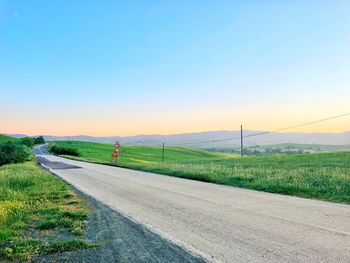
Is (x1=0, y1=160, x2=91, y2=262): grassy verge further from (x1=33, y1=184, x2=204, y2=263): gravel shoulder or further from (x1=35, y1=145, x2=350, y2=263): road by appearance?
(x1=35, y1=145, x2=350, y2=263): road

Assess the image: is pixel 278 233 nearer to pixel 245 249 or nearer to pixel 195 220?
pixel 245 249

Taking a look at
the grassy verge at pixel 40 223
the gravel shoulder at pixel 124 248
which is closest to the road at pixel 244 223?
the gravel shoulder at pixel 124 248

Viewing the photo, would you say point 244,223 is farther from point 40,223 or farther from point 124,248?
point 40,223

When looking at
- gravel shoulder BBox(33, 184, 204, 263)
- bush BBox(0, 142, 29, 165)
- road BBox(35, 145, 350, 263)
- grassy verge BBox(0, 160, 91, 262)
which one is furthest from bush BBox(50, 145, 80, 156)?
gravel shoulder BBox(33, 184, 204, 263)

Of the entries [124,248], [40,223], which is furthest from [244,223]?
[40,223]

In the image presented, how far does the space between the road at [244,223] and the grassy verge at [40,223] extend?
118cm

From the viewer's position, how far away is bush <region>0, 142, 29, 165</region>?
4294 centimetres

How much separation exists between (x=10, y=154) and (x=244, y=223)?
4181cm

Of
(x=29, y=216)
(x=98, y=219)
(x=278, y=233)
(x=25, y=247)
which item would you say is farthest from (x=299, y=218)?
(x=29, y=216)

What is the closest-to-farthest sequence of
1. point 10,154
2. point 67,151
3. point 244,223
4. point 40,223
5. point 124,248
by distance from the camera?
point 124,248
point 244,223
point 40,223
point 10,154
point 67,151

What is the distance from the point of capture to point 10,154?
43.5 meters

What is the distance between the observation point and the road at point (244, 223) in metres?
5.52

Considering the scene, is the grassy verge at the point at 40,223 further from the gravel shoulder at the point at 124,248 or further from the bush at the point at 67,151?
the bush at the point at 67,151

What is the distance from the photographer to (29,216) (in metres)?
8.71
